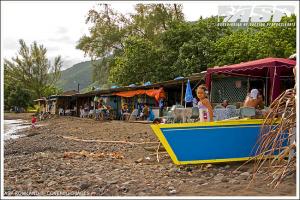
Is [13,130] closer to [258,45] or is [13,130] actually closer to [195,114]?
[258,45]

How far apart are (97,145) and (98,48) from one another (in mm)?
22800

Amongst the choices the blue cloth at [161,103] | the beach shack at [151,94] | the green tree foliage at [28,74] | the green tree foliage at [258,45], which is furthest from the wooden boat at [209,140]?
the green tree foliage at [28,74]

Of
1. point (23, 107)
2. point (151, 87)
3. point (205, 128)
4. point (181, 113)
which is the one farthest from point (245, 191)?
point (23, 107)

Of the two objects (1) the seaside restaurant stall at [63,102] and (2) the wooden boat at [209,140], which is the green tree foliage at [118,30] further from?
(2) the wooden boat at [209,140]

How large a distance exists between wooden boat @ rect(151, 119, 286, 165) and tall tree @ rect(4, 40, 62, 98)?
5222 centimetres

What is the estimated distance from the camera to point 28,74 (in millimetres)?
56625

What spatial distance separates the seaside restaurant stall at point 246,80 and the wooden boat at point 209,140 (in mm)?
2490

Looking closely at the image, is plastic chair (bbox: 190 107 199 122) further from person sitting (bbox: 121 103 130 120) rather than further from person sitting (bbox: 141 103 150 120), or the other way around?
person sitting (bbox: 121 103 130 120)

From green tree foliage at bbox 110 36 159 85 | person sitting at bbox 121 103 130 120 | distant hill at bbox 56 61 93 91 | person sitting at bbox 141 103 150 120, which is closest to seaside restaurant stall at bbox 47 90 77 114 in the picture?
green tree foliage at bbox 110 36 159 85

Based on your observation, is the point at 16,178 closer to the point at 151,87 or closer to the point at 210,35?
the point at 151,87

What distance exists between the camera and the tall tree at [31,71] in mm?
56406

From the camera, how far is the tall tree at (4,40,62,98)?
56.4 meters

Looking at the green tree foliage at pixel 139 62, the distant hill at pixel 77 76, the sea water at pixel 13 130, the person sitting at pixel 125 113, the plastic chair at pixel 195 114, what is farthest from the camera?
the distant hill at pixel 77 76

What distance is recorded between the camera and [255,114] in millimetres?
7152
